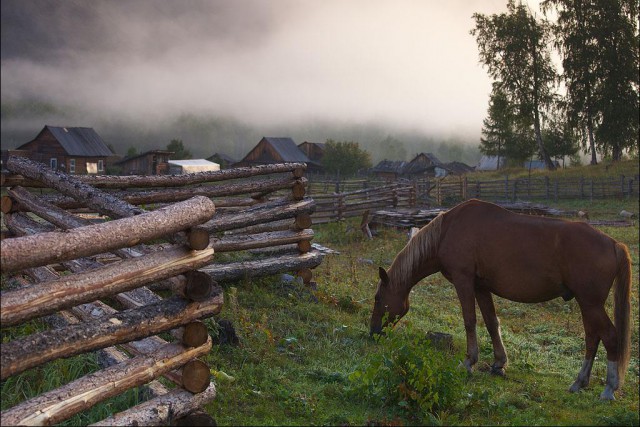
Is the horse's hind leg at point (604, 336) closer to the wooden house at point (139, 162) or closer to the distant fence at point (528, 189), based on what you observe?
the distant fence at point (528, 189)

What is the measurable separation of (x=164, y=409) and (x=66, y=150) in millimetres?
57839

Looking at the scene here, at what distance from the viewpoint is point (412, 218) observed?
21.9 m

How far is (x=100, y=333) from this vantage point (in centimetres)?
417

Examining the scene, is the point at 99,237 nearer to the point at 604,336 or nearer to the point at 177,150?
the point at 604,336

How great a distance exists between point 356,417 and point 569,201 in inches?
1282

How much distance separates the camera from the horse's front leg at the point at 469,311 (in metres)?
6.72

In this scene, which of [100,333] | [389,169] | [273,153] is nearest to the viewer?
[100,333]

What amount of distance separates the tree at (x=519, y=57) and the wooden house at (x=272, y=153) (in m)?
31.9

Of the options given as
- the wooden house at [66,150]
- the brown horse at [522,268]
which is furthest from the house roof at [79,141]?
the brown horse at [522,268]

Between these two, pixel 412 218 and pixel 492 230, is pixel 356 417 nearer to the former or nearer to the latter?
pixel 492 230

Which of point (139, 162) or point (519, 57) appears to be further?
point (139, 162)

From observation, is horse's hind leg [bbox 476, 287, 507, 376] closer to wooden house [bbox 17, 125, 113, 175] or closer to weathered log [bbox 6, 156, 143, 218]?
weathered log [bbox 6, 156, 143, 218]

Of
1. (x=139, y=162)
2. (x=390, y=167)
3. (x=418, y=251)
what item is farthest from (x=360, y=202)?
(x=390, y=167)

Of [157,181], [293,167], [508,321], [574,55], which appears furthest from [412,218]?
[574,55]
